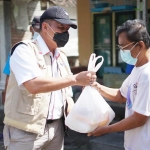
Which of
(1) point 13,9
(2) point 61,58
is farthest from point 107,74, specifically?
(2) point 61,58

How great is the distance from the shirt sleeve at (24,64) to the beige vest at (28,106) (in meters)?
0.07

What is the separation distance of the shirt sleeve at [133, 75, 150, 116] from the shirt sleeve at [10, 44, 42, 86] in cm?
77

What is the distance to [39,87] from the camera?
2574 mm

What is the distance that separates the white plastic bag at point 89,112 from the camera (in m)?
2.68

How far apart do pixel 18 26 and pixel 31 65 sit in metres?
6.53

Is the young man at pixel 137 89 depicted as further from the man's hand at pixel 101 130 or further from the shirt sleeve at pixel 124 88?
the shirt sleeve at pixel 124 88

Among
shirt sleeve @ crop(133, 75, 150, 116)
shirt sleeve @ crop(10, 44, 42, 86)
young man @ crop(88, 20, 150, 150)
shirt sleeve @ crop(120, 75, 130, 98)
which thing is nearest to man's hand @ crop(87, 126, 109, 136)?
young man @ crop(88, 20, 150, 150)

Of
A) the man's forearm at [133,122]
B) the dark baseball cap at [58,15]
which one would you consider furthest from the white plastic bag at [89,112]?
the dark baseball cap at [58,15]

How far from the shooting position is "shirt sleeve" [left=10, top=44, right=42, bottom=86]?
8.50 ft

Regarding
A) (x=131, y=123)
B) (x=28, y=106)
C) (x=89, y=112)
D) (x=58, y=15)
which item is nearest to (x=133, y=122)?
(x=131, y=123)

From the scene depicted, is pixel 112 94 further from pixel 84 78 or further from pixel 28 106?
pixel 28 106

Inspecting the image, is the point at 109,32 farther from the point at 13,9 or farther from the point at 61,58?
the point at 61,58

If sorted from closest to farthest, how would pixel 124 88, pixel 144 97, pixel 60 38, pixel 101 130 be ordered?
1. pixel 144 97
2. pixel 101 130
3. pixel 60 38
4. pixel 124 88

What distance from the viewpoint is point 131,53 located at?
2.65m
